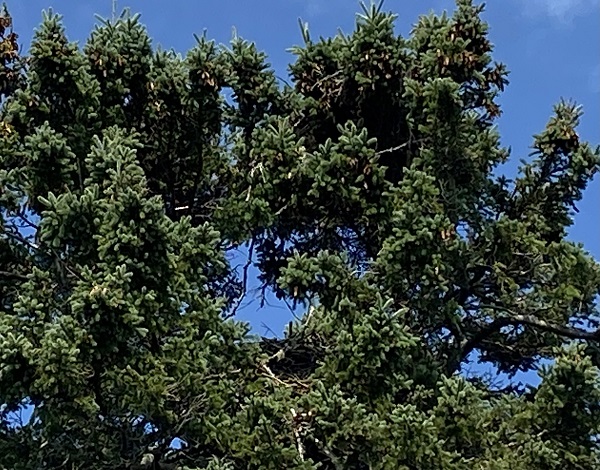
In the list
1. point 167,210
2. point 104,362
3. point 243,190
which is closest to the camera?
point 104,362

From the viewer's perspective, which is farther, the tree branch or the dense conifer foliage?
the tree branch

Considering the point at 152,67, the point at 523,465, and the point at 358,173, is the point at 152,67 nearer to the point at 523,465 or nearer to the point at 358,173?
the point at 358,173

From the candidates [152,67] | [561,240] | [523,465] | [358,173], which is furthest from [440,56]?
[523,465]

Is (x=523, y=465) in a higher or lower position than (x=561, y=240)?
lower

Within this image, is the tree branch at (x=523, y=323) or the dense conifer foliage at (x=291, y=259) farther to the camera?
the tree branch at (x=523, y=323)

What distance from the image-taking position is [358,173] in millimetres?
9281

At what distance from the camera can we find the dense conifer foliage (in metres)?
7.93

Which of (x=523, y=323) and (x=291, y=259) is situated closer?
(x=291, y=259)

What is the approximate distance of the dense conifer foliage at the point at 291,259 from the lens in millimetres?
7934

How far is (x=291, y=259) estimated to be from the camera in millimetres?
8875

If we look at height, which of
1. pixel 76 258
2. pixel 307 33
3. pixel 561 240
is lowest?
pixel 76 258

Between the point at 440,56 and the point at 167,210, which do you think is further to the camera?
the point at 167,210

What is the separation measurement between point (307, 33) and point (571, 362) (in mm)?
3892

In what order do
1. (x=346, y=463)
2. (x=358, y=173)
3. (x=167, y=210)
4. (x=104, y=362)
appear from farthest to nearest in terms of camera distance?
(x=167, y=210) → (x=358, y=173) → (x=346, y=463) → (x=104, y=362)
